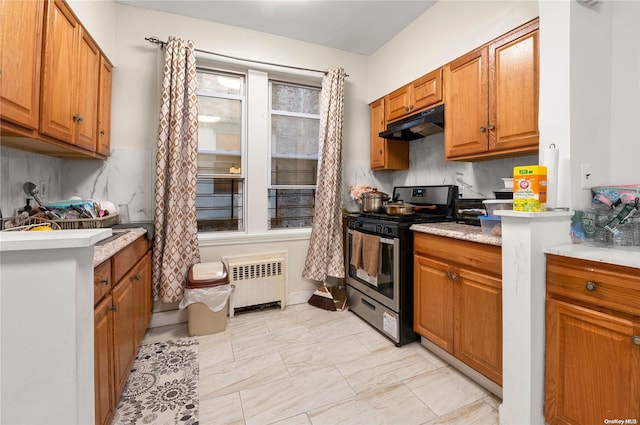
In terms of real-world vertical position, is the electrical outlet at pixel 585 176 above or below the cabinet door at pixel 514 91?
below

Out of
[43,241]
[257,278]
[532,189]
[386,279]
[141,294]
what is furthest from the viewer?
[257,278]

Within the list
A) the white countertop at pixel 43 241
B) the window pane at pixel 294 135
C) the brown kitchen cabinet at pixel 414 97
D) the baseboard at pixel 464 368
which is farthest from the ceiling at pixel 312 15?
the baseboard at pixel 464 368

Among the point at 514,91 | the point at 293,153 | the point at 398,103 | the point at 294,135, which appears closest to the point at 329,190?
the point at 293,153

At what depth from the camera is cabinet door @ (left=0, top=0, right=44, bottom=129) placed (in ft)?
3.69

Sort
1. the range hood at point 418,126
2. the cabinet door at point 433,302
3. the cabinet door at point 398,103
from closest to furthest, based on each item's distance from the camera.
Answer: the cabinet door at point 433,302 < the range hood at point 418,126 < the cabinet door at point 398,103

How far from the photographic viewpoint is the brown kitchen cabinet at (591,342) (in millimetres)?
1037

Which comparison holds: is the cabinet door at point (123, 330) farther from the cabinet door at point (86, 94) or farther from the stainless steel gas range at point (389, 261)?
the stainless steel gas range at point (389, 261)

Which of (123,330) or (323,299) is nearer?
(123,330)

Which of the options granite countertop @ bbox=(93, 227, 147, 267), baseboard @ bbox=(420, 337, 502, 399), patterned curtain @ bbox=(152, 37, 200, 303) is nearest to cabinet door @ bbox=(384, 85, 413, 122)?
patterned curtain @ bbox=(152, 37, 200, 303)

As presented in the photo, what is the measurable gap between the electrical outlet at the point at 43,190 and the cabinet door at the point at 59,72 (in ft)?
1.80

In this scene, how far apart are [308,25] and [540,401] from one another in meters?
3.23

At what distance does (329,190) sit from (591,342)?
83.6 inches

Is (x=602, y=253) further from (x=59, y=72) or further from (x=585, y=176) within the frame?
(x=59, y=72)

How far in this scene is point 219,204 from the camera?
2.82m
